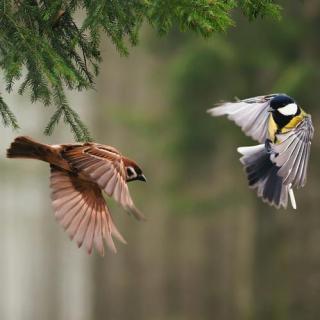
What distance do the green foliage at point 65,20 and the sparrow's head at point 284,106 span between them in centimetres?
77

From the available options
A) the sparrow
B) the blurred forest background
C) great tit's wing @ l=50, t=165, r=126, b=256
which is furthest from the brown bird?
the blurred forest background

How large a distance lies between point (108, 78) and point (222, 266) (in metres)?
2.45

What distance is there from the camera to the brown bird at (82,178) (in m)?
3.24

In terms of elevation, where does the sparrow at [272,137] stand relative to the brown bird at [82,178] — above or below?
above

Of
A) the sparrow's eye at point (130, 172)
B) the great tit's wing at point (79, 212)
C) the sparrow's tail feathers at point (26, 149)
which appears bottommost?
the great tit's wing at point (79, 212)

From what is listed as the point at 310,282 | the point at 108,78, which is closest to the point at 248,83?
the point at 310,282

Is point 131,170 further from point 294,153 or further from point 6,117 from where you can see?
point 294,153

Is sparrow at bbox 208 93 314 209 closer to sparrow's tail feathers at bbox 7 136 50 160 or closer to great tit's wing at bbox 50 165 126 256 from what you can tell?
great tit's wing at bbox 50 165 126 256

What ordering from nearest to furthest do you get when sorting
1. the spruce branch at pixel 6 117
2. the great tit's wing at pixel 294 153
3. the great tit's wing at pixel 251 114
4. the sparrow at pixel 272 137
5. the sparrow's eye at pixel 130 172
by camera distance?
the spruce branch at pixel 6 117 < the sparrow's eye at pixel 130 172 < the great tit's wing at pixel 294 153 < the sparrow at pixel 272 137 < the great tit's wing at pixel 251 114

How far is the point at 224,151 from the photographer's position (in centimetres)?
1024

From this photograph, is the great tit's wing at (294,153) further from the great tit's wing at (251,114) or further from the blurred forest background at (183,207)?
the blurred forest background at (183,207)

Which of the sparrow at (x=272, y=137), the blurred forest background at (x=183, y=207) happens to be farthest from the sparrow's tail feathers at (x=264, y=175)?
the blurred forest background at (x=183, y=207)

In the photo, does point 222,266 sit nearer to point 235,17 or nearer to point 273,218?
point 273,218

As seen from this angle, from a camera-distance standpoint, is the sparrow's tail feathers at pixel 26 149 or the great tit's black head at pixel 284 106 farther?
the great tit's black head at pixel 284 106
